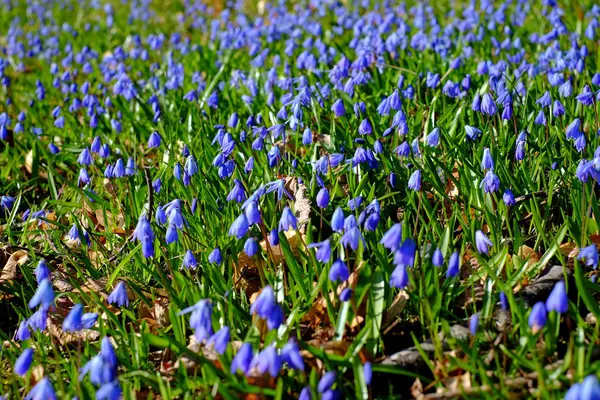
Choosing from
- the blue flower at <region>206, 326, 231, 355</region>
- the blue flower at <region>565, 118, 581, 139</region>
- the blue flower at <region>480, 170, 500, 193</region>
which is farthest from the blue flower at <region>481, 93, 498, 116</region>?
the blue flower at <region>206, 326, 231, 355</region>

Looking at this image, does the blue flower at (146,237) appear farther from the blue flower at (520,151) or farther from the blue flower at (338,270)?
the blue flower at (520,151)

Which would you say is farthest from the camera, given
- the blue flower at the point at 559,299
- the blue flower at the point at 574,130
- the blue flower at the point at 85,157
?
the blue flower at the point at 85,157

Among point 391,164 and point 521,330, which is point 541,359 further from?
point 391,164

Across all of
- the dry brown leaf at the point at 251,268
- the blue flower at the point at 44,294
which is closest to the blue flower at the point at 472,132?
the dry brown leaf at the point at 251,268

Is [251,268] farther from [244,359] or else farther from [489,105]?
[489,105]

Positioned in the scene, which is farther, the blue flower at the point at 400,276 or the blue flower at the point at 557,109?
the blue flower at the point at 557,109

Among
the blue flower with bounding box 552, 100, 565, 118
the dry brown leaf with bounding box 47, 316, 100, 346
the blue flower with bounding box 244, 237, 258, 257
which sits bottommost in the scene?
the dry brown leaf with bounding box 47, 316, 100, 346

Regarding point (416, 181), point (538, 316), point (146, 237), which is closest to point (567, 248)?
point (416, 181)

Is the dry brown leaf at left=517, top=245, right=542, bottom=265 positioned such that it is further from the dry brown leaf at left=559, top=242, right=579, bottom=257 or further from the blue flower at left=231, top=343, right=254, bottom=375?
the blue flower at left=231, top=343, right=254, bottom=375

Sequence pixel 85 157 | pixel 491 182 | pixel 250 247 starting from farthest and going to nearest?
1. pixel 85 157
2. pixel 491 182
3. pixel 250 247

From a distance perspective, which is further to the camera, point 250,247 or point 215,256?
point 215,256
